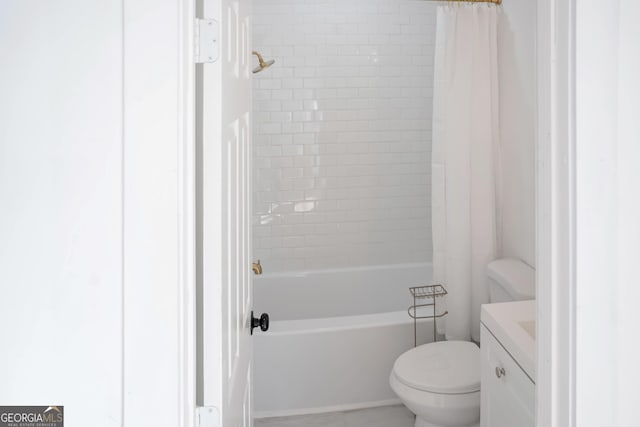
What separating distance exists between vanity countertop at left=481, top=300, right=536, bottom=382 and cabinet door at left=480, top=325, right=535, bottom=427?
0.10 ft

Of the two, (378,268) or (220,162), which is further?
(378,268)

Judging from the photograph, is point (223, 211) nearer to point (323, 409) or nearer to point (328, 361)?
point (328, 361)

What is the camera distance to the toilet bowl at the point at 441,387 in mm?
2068

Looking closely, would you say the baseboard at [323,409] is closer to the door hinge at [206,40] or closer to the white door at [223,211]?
the white door at [223,211]

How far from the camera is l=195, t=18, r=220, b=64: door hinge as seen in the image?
961mm

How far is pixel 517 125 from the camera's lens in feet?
8.18

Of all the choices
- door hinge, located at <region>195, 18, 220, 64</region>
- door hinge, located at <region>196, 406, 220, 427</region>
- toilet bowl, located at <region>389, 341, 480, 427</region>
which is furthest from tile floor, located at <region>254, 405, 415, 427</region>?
door hinge, located at <region>195, 18, 220, 64</region>

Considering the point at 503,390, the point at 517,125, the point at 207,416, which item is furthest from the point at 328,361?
the point at 207,416

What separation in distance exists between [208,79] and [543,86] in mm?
620

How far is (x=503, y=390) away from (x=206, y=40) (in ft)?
4.28

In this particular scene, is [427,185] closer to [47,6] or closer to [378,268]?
A: [378,268]
